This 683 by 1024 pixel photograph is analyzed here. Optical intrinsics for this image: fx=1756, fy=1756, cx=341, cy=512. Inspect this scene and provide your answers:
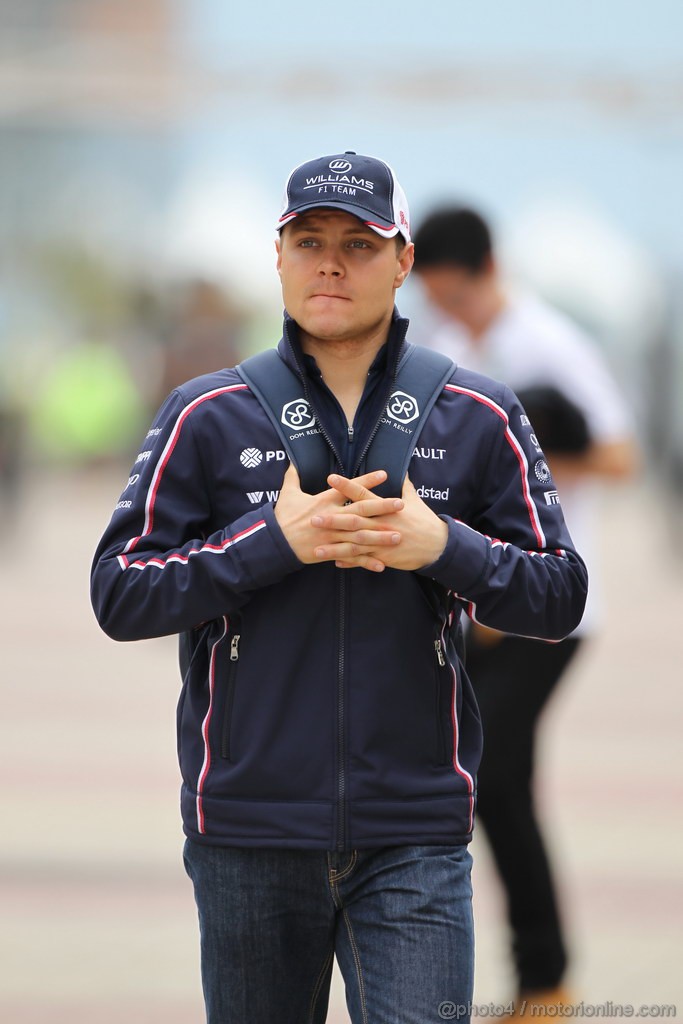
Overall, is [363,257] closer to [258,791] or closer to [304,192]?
[304,192]

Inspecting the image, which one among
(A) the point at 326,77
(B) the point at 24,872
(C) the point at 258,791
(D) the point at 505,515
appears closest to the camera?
(C) the point at 258,791

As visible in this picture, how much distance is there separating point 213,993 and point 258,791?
1.28ft

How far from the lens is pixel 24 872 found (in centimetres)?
632

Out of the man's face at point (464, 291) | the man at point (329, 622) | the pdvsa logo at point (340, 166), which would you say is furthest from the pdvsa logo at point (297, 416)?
the man's face at point (464, 291)

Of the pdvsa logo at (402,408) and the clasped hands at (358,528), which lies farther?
the pdvsa logo at (402,408)

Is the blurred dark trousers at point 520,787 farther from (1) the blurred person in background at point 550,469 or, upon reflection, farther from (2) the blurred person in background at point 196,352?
(2) the blurred person in background at point 196,352

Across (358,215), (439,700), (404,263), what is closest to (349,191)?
(358,215)

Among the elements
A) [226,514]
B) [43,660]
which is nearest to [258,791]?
[226,514]

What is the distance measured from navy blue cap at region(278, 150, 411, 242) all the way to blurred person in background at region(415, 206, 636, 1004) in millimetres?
1795

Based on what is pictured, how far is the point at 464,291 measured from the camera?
5.09 meters

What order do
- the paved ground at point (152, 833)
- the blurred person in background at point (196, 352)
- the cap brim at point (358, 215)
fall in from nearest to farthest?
1. the cap brim at point (358, 215)
2. the paved ground at point (152, 833)
3. the blurred person in background at point (196, 352)

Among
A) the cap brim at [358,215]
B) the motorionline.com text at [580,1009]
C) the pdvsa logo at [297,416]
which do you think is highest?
the cap brim at [358,215]

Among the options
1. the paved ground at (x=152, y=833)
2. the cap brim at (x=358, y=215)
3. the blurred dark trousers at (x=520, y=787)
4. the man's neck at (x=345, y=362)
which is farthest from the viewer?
the paved ground at (x=152, y=833)

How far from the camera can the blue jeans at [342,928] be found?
2.94 metres
